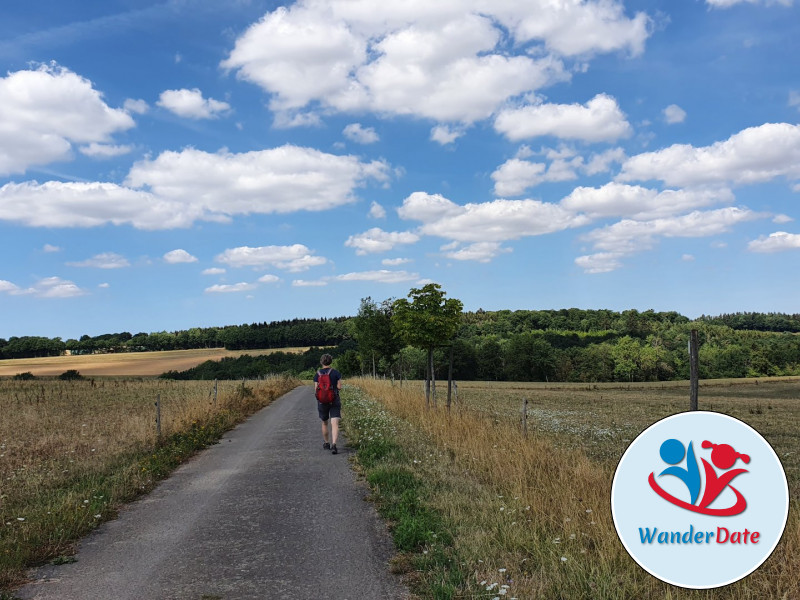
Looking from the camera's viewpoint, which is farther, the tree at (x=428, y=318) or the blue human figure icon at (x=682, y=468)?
the tree at (x=428, y=318)

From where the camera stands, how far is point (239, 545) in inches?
219

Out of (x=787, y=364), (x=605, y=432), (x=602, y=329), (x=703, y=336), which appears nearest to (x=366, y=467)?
(x=605, y=432)

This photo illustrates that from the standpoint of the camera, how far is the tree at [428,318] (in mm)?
18109

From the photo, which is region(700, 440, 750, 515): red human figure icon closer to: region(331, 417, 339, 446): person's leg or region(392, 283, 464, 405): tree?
region(331, 417, 339, 446): person's leg

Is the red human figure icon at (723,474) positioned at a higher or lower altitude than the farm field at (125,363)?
higher

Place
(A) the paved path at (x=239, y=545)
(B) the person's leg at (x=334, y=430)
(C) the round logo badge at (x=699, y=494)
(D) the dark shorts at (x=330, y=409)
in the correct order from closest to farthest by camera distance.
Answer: (C) the round logo badge at (x=699, y=494) → (A) the paved path at (x=239, y=545) → (B) the person's leg at (x=334, y=430) → (D) the dark shorts at (x=330, y=409)

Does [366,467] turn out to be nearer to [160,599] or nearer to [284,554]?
[284,554]

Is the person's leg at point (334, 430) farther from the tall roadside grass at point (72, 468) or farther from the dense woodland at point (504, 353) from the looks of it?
the dense woodland at point (504, 353)

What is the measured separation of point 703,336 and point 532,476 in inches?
5486

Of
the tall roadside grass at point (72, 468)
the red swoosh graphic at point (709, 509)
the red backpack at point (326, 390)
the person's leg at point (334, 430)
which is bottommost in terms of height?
the tall roadside grass at point (72, 468)

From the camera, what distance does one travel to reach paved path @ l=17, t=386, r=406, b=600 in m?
4.49

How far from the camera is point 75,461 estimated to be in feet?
33.2

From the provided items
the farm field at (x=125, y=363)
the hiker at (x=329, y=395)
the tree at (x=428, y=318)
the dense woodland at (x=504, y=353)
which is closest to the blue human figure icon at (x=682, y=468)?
the hiker at (x=329, y=395)

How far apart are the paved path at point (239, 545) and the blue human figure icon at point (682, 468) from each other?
2266 millimetres
